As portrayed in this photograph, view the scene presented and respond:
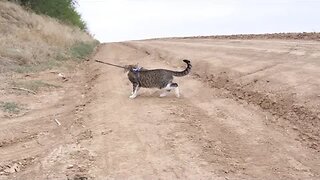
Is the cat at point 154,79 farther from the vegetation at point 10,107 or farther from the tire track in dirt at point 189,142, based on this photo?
the vegetation at point 10,107

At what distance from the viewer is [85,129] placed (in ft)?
29.7

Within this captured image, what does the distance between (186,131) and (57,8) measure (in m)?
33.5

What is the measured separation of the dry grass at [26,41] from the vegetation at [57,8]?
5.90 m

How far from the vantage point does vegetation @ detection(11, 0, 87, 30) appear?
36000mm

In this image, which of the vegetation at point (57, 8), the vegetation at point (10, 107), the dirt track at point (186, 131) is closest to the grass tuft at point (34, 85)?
the dirt track at point (186, 131)

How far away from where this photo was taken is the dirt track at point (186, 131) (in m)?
6.86

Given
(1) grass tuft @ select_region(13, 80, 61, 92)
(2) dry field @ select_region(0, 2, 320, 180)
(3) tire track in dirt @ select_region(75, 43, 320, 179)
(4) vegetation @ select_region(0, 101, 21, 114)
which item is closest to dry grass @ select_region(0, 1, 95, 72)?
(2) dry field @ select_region(0, 2, 320, 180)

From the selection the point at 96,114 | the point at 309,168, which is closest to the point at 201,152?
the point at 309,168

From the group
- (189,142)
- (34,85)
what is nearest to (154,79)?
(34,85)

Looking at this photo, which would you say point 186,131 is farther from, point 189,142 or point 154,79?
point 154,79

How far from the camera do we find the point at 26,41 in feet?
74.0

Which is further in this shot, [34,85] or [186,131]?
[34,85]

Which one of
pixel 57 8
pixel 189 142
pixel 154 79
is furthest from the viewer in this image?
pixel 57 8

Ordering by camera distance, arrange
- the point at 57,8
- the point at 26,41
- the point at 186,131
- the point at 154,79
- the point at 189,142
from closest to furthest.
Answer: the point at 189,142 < the point at 186,131 < the point at 154,79 < the point at 26,41 < the point at 57,8
